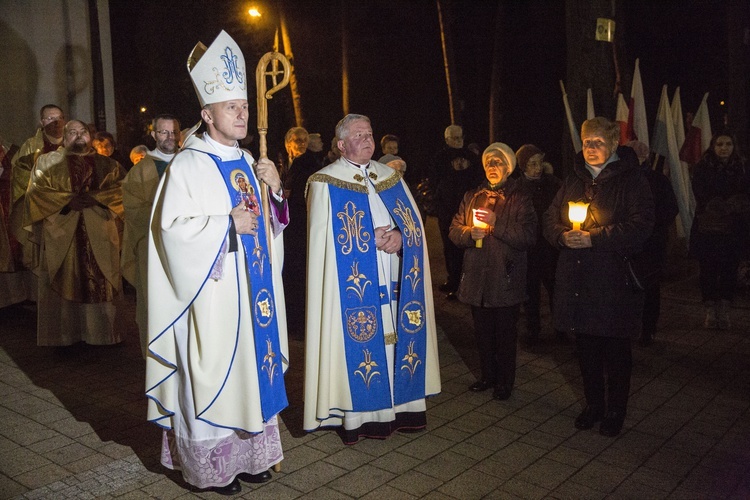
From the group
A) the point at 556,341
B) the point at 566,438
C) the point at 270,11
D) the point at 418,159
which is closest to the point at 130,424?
the point at 566,438

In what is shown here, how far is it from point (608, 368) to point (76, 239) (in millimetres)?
5100

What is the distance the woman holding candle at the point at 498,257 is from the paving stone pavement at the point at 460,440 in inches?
18.2

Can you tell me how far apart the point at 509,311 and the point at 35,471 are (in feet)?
11.3

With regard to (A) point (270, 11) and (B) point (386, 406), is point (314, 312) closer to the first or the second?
(B) point (386, 406)

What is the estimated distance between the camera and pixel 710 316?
802 cm

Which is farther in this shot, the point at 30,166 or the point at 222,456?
the point at 30,166

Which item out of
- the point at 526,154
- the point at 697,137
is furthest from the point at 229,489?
the point at 697,137

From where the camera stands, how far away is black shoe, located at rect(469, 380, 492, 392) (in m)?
6.09

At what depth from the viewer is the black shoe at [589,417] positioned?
17.2 feet

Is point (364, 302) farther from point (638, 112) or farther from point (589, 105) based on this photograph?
point (638, 112)

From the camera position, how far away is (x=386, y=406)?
5035 mm

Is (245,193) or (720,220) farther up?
(245,193)

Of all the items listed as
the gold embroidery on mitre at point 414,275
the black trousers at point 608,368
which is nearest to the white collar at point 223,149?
the gold embroidery on mitre at point 414,275

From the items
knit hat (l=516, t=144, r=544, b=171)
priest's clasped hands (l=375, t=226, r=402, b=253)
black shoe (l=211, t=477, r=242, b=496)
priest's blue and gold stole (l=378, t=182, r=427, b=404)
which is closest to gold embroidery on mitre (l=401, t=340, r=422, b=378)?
priest's blue and gold stole (l=378, t=182, r=427, b=404)
